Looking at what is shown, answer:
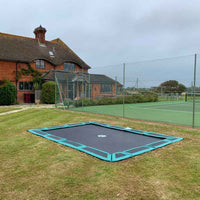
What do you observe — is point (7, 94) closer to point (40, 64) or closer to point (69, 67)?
point (40, 64)

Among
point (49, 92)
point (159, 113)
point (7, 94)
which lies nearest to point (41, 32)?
point (49, 92)

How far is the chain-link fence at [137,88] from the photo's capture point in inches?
297

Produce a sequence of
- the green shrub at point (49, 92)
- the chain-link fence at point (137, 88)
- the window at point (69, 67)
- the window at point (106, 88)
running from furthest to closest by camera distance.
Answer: the window at point (69, 67) → the green shrub at point (49, 92) → the window at point (106, 88) → the chain-link fence at point (137, 88)

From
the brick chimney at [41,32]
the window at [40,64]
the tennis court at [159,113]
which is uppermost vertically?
the brick chimney at [41,32]

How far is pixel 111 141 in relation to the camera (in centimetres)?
468

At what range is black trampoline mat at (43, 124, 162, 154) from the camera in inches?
167

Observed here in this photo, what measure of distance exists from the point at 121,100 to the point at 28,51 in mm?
11430

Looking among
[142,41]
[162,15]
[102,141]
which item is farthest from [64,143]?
[142,41]

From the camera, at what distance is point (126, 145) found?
4.34m

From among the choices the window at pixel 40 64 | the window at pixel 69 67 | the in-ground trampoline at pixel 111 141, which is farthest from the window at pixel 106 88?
the window at pixel 69 67

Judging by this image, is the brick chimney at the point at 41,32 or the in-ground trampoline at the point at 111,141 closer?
the in-ground trampoline at the point at 111,141

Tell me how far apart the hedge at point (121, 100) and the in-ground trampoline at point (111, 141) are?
6968 millimetres

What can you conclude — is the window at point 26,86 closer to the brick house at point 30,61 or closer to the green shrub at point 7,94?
the brick house at point 30,61

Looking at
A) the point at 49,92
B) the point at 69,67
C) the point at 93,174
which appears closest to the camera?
the point at 93,174
